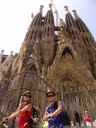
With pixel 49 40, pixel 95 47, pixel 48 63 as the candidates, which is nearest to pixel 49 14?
pixel 49 40

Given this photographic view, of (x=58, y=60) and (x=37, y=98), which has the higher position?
(x=58, y=60)

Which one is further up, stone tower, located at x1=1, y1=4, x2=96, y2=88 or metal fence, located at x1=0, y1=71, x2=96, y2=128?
stone tower, located at x1=1, y1=4, x2=96, y2=88

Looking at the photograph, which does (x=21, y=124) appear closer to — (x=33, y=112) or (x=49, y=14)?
(x=33, y=112)

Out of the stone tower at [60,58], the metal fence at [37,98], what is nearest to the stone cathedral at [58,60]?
the stone tower at [60,58]

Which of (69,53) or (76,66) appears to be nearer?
(76,66)

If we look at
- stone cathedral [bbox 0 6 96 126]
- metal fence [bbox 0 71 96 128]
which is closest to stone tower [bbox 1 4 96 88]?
stone cathedral [bbox 0 6 96 126]

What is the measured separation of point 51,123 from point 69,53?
42.2ft

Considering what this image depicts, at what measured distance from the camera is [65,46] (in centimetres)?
1416

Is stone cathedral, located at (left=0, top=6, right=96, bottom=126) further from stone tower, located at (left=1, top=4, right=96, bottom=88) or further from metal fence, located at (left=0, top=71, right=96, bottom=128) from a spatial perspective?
metal fence, located at (left=0, top=71, right=96, bottom=128)

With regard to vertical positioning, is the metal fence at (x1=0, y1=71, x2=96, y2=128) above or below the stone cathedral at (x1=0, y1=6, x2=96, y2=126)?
below

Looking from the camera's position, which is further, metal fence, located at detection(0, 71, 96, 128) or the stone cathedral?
the stone cathedral

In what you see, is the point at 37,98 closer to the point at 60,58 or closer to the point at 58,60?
the point at 58,60

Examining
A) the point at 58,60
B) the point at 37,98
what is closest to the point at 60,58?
the point at 58,60

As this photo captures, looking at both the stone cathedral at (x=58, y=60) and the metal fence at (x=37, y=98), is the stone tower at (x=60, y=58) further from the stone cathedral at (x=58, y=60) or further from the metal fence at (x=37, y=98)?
the metal fence at (x=37, y=98)
